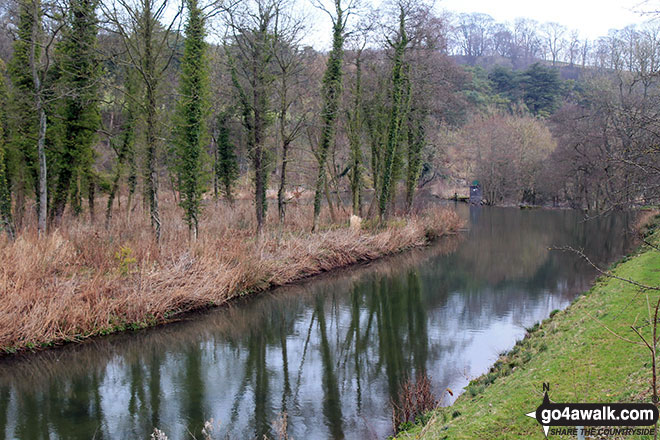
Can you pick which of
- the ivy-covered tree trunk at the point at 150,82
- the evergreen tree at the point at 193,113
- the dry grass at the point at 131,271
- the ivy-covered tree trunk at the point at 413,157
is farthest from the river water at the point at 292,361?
the ivy-covered tree trunk at the point at 413,157

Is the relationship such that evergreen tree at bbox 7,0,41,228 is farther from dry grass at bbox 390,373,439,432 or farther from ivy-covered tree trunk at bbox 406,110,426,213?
ivy-covered tree trunk at bbox 406,110,426,213

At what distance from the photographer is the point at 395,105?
72.2 feet

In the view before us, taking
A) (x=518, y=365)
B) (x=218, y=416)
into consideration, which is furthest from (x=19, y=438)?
(x=518, y=365)

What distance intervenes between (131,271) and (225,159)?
14272 mm

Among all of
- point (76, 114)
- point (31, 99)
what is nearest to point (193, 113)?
point (76, 114)

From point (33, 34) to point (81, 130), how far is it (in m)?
4.30

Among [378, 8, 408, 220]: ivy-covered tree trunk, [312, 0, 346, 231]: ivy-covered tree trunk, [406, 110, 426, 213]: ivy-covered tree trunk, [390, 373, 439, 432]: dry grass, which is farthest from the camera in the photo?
[406, 110, 426, 213]: ivy-covered tree trunk

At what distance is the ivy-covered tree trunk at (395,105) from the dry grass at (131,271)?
183 inches

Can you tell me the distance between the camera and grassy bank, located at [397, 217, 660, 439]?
472 cm

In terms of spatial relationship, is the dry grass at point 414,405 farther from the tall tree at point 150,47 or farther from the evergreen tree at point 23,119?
the evergreen tree at point 23,119

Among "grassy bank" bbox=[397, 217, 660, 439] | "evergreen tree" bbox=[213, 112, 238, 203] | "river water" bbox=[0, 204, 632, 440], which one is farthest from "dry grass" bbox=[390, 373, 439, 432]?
"evergreen tree" bbox=[213, 112, 238, 203]

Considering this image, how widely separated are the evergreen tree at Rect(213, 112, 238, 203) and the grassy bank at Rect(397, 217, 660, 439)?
1859 cm

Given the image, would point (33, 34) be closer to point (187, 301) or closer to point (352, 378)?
point (187, 301)

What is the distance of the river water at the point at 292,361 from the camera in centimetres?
716
